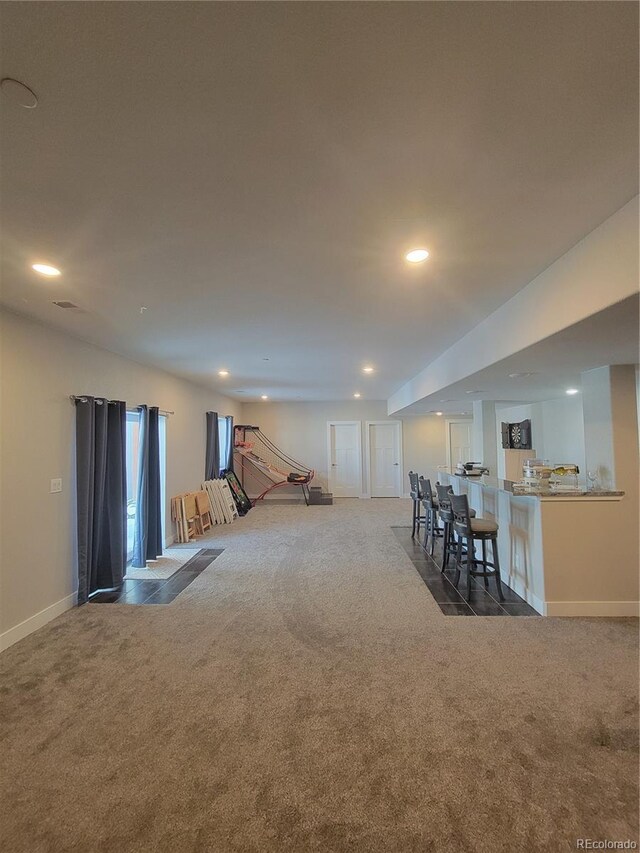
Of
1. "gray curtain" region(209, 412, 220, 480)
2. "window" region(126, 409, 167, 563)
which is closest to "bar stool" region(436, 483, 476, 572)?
"window" region(126, 409, 167, 563)

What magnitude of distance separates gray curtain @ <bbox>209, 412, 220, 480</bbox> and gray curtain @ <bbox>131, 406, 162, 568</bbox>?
6.89ft

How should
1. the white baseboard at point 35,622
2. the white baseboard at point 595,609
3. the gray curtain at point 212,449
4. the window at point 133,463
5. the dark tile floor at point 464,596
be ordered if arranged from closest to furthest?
the white baseboard at point 35,622, the white baseboard at point 595,609, the dark tile floor at point 464,596, the window at point 133,463, the gray curtain at point 212,449

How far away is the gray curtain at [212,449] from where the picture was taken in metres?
6.91

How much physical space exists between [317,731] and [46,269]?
2.98m

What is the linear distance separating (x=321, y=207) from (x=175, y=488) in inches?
199

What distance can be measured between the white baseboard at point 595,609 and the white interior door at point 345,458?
21.2 feet

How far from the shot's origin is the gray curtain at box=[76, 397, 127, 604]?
135 inches

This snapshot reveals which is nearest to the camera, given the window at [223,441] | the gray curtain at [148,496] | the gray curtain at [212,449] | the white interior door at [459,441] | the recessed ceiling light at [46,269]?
the recessed ceiling light at [46,269]

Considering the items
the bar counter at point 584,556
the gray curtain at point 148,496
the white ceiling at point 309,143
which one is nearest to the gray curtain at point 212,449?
the gray curtain at point 148,496

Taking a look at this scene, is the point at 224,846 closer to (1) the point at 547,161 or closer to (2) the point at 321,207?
(2) the point at 321,207

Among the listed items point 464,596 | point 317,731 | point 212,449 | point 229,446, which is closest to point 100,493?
point 317,731

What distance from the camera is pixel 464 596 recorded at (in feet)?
11.4

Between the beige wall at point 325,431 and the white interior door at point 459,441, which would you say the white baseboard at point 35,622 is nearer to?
the beige wall at point 325,431

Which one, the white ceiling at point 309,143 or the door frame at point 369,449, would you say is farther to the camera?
the door frame at point 369,449
